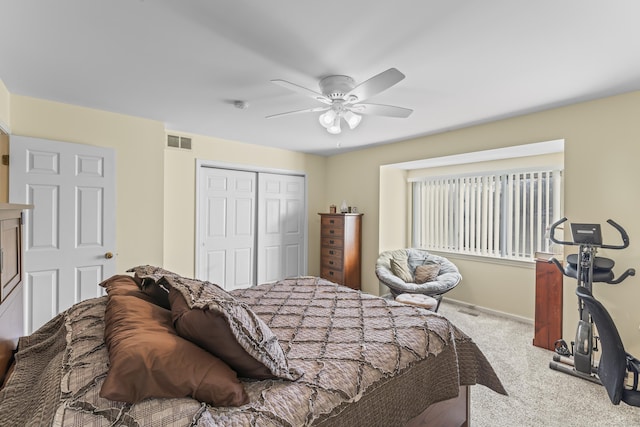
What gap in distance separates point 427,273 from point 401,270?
0.35 m

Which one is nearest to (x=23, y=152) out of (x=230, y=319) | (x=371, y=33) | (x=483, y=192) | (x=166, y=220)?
(x=166, y=220)

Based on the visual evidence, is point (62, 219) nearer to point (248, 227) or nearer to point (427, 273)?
point (248, 227)

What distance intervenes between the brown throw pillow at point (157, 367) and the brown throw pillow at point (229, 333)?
0.04 meters

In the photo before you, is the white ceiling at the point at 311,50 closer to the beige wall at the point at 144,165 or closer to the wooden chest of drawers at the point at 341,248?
the beige wall at the point at 144,165

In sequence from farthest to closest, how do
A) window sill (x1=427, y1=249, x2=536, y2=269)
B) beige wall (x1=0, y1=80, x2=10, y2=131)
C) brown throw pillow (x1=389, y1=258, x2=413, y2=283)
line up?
brown throw pillow (x1=389, y1=258, x2=413, y2=283) → window sill (x1=427, y1=249, x2=536, y2=269) → beige wall (x1=0, y1=80, x2=10, y2=131)

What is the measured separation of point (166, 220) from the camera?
12.7 ft

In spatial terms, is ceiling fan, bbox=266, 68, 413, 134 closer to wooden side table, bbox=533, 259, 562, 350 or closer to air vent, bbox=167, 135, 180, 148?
wooden side table, bbox=533, 259, 562, 350

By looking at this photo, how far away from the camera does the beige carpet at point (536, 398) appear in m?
1.98

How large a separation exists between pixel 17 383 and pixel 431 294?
3597mm

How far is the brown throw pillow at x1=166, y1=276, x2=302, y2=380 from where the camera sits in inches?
41.6

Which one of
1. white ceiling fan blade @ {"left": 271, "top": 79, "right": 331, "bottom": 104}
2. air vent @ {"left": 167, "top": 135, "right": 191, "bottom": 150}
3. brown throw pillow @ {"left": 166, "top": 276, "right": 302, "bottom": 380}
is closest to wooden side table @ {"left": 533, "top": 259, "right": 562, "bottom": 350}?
white ceiling fan blade @ {"left": 271, "top": 79, "right": 331, "bottom": 104}

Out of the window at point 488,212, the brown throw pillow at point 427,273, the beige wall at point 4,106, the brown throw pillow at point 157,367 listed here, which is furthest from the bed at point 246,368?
the window at point 488,212

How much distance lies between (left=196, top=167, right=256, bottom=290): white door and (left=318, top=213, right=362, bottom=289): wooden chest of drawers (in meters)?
1.20

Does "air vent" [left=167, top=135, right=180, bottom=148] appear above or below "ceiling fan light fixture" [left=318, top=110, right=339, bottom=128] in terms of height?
above
